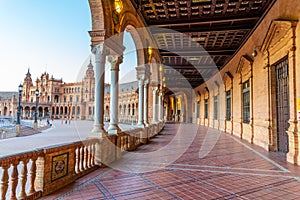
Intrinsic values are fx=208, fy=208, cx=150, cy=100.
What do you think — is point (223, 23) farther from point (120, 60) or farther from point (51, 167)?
point (51, 167)

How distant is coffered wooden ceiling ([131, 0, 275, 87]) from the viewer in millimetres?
7423

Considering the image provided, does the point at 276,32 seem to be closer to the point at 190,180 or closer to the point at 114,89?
the point at 114,89

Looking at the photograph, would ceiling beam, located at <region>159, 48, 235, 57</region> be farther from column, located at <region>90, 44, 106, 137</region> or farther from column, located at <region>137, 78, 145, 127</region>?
column, located at <region>90, 44, 106, 137</region>

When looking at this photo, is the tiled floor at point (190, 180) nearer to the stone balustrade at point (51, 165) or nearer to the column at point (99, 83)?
the stone balustrade at point (51, 165)

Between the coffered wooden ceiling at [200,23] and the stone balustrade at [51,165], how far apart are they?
17.0ft

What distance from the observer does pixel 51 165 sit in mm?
3395

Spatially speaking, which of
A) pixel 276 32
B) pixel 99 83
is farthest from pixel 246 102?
Answer: pixel 99 83

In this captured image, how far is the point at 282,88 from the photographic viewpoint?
702cm

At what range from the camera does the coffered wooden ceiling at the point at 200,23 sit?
7.42 meters

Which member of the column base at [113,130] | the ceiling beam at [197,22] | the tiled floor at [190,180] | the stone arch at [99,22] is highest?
the ceiling beam at [197,22]

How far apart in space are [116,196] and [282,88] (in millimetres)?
6561

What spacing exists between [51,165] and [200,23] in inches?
301

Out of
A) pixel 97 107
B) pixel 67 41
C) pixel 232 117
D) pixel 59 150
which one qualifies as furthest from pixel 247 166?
pixel 67 41

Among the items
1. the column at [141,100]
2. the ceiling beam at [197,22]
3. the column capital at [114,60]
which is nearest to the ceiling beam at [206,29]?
the ceiling beam at [197,22]
